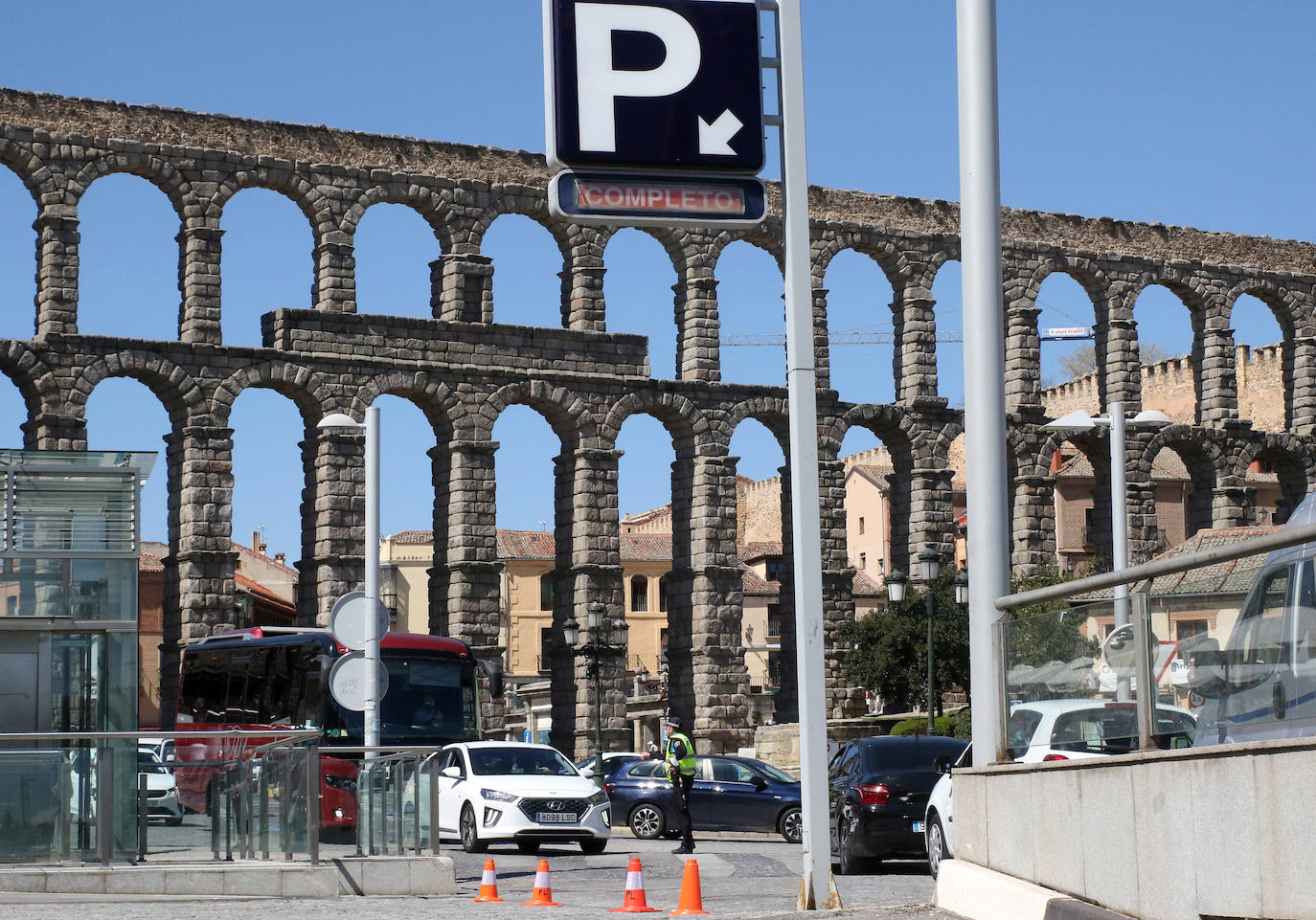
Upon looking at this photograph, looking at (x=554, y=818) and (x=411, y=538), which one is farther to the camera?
(x=411, y=538)

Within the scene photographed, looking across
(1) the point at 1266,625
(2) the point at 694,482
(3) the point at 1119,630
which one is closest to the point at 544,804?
(3) the point at 1119,630

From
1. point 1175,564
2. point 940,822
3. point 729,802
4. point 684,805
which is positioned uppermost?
point 1175,564

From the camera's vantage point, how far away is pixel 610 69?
11.8 metres

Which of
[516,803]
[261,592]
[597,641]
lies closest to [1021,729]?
[516,803]

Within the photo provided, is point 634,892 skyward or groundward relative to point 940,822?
groundward

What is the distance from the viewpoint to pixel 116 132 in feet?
127

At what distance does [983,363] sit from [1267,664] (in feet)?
12.8

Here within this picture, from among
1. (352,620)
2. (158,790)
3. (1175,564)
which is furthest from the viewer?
(352,620)

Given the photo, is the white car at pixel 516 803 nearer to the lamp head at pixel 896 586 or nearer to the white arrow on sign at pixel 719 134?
the lamp head at pixel 896 586

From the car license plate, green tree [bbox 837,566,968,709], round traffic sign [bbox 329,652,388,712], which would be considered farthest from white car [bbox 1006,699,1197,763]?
green tree [bbox 837,566,968,709]

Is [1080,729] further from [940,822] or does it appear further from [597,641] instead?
[597,641]

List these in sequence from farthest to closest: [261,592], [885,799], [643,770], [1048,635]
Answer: [261,592] < [643,770] < [885,799] < [1048,635]

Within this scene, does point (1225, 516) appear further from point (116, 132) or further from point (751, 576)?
point (751, 576)

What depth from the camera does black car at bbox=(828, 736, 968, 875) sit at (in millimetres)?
18859
